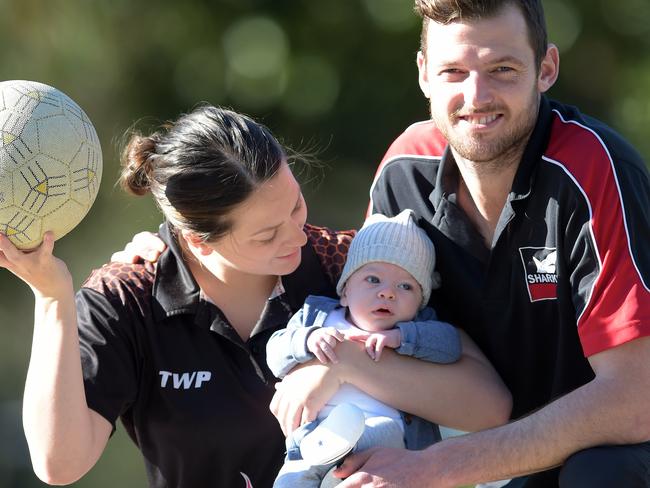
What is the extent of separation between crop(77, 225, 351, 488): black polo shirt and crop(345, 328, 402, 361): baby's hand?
0.29m

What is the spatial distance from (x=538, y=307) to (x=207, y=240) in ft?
3.32

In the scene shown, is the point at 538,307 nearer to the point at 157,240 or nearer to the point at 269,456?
the point at 269,456

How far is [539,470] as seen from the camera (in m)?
3.59

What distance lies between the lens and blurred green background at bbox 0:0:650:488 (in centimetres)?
573

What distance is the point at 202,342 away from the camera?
385cm

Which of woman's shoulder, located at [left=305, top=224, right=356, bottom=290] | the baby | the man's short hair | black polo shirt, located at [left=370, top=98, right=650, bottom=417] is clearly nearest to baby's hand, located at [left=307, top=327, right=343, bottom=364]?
the baby

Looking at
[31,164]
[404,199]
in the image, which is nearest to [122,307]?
[31,164]

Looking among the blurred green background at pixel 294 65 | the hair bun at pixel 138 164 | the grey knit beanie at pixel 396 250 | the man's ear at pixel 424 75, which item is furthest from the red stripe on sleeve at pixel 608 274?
the blurred green background at pixel 294 65

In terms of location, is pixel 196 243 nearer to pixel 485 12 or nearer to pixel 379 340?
pixel 379 340

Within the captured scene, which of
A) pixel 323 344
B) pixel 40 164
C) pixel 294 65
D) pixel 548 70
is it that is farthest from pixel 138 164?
pixel 294 65

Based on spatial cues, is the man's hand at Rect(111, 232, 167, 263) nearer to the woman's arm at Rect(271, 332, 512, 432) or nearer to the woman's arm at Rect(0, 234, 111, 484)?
the woman's arm at Rect(0, 234, 111, 484)

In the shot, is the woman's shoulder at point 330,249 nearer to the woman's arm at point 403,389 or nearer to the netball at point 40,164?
the woman's arm at point 403,389

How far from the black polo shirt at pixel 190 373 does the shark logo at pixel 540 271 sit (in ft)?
2.30

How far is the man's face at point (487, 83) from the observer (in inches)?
148
